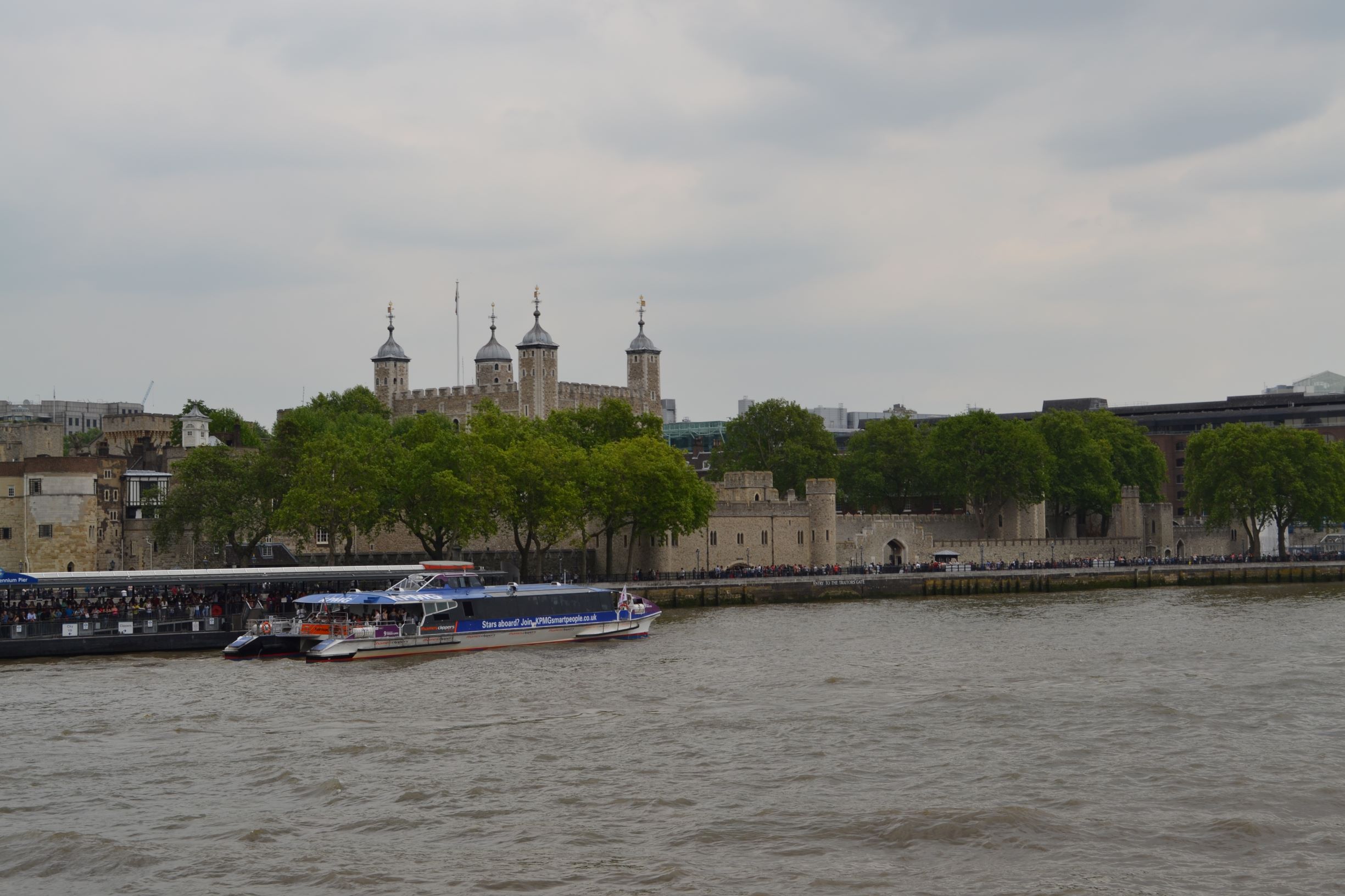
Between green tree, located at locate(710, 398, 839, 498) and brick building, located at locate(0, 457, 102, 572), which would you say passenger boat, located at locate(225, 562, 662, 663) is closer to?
brick building, located at locate(0, 457, 102, 572)

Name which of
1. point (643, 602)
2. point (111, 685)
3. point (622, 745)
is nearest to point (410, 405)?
point (643, 602)

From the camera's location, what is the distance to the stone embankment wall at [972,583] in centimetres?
6900

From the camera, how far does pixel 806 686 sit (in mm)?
37406

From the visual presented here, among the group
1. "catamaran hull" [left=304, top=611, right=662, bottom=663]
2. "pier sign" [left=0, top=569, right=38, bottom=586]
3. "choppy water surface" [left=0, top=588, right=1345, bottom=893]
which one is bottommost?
"choppy water surface" [left=0, top=588, right=1345, bottom=893]

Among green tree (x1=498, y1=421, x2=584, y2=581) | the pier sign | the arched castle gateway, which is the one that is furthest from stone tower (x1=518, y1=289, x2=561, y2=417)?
the pier sign

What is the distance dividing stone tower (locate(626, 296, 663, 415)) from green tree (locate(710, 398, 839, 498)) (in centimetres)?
1904

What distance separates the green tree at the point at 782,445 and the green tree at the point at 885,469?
72.9 inches

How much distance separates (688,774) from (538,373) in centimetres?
8799

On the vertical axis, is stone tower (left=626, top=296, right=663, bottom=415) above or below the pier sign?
above

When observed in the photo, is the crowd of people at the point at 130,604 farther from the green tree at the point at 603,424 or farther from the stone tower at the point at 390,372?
the stone tower at the point at 390,372

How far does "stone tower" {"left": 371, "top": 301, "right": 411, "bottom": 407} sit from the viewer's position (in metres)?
121

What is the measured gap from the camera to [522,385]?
11450 cm

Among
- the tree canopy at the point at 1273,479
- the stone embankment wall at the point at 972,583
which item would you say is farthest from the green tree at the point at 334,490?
the tree canopy at the point at 1273,479

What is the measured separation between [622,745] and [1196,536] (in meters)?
83.6
